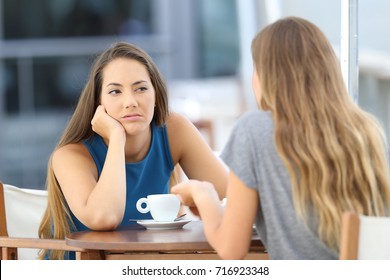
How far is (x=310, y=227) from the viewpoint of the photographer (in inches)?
70.7

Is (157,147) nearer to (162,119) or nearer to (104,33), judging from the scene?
(162,119)

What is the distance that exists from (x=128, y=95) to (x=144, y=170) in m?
0.26

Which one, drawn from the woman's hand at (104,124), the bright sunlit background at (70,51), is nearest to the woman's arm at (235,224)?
the woman's hand at (104,124)

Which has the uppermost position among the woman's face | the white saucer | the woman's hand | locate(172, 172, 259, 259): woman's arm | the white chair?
the woman's face

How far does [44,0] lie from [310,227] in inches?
367

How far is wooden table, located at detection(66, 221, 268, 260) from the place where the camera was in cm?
199

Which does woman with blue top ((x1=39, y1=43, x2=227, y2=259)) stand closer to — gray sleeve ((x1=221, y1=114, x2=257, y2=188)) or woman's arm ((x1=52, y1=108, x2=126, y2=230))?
woman's arm ((x1=52, y1=108, x2=126, y2=230))

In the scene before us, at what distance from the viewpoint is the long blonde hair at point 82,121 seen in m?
2.51

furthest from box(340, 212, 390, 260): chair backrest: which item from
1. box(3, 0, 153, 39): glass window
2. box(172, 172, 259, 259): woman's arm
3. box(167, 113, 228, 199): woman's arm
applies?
box(3, 0, 153, 39): glass window

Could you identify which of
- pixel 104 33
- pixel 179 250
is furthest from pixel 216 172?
pixel 104 33

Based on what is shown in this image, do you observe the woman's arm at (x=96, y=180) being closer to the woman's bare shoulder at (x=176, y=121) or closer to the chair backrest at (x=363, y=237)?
the woman's bare shoulder at (x=176, y=121)

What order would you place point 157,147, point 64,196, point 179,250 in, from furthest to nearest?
1. point 157,147
2. point 64,196
3. point 179,250

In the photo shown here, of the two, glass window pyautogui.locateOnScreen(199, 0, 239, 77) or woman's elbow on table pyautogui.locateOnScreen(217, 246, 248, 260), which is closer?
woman's elbow on table pyautogui.locateOnScreen(217, 246, 248, 260)

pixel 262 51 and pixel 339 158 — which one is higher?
pixel 262 51
